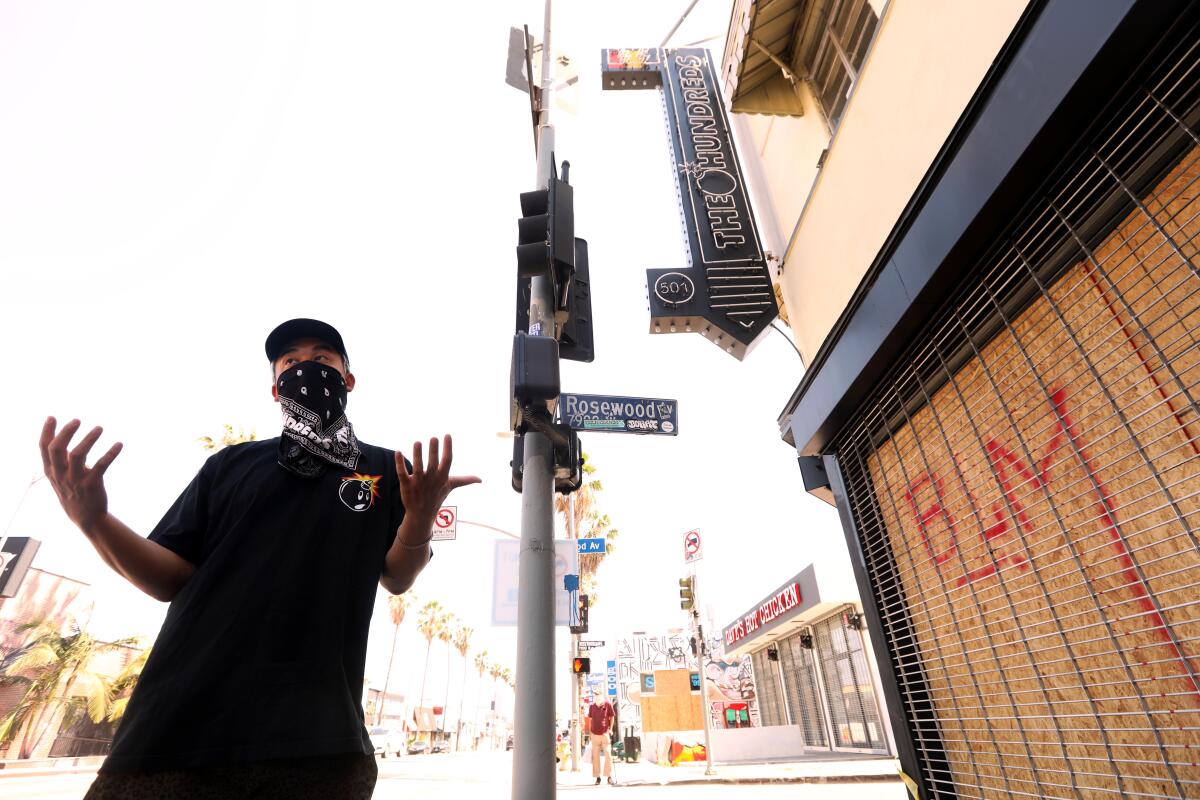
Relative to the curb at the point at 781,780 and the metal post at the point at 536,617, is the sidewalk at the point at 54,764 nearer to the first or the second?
the curb at the point at 781,780

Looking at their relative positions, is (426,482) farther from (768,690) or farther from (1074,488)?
(768,690)

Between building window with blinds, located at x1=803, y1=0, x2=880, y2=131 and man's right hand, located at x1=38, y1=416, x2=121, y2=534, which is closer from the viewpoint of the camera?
man's right hand, located at x1=38, y1=416, x2=121, y2=534

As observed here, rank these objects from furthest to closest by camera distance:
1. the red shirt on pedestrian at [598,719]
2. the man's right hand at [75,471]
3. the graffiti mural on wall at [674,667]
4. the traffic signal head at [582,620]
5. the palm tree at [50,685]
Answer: the graffiti mural on wall at [674,667]
the palm tree at [50,685]
the traffic signal head at [582,620]
the red shirt on pedestrian at [598,719]
the man's right hand at [75,471]

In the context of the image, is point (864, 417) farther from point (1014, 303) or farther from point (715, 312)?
point (715, 312)

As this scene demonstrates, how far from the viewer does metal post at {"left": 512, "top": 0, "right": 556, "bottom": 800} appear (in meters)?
3.52

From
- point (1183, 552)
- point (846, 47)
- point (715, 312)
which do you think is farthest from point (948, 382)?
point (846, 47)

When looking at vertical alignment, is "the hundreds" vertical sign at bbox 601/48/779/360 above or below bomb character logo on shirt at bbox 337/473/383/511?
above

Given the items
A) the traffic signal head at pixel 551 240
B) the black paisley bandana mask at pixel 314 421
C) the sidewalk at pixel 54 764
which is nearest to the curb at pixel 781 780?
the traffic signal head at pixel 551 240

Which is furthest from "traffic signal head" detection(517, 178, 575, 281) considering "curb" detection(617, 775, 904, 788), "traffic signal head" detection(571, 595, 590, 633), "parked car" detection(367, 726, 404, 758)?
"parked car" detection(367, 726, 404, 758)

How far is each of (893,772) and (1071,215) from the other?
1321cm

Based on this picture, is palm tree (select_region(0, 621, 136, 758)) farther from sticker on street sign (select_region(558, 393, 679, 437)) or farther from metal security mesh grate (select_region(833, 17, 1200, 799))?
metal security mesh grate (select_region(833, 17, 1200, 799))

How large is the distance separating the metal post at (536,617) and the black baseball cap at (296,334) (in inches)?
93.6

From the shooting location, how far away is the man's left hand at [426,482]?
5.88 feet

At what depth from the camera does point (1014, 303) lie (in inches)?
137
